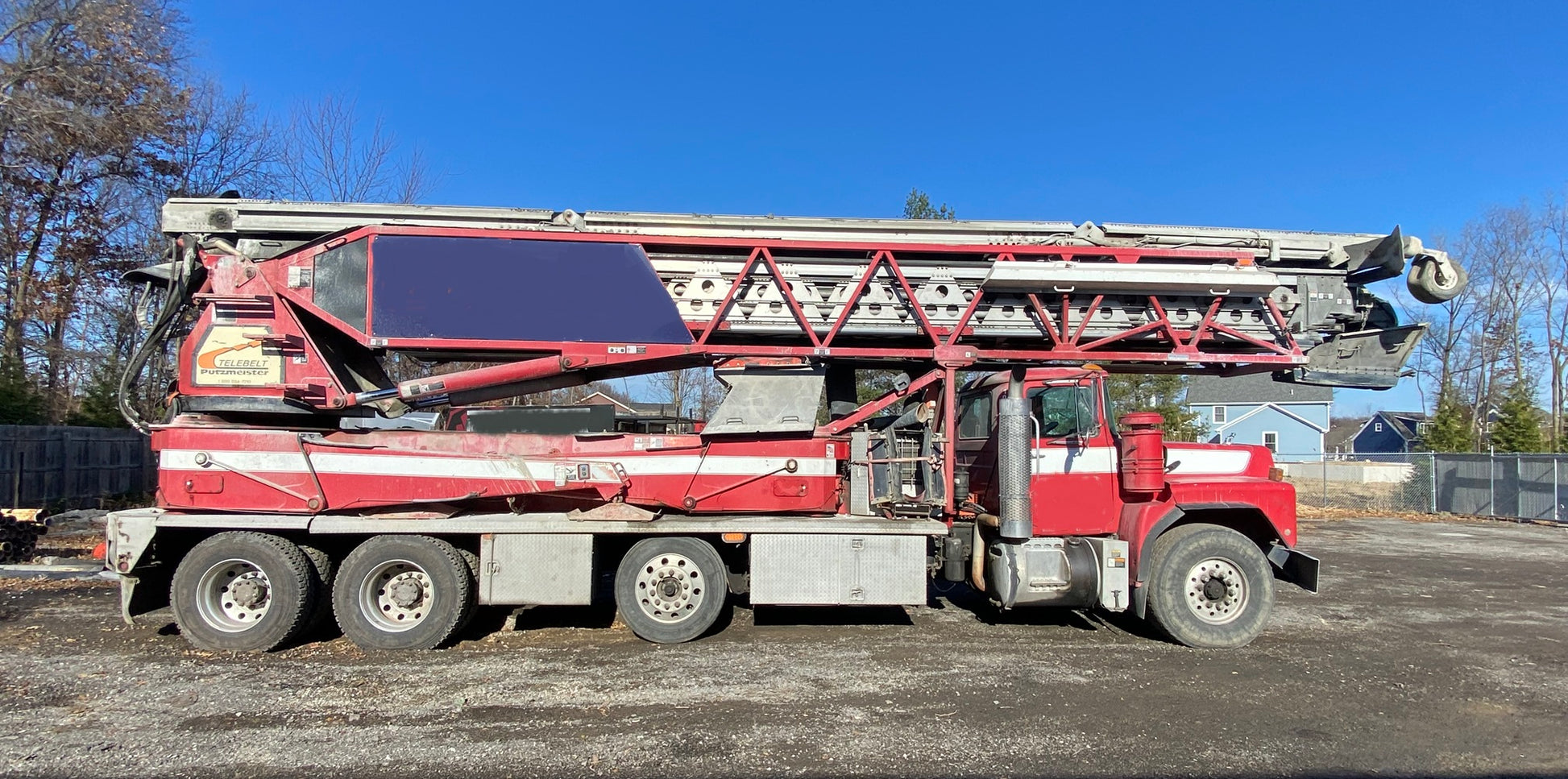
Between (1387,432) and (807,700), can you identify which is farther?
(1387,432)

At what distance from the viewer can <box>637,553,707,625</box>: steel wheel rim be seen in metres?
7.15

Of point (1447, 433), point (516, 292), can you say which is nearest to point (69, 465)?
point (516, 292)

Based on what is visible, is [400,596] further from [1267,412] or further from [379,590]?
[1267,412]

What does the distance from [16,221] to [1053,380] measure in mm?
22359

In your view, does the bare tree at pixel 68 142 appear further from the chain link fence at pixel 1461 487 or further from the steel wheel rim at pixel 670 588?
the chain link fence at pixel 1461 487

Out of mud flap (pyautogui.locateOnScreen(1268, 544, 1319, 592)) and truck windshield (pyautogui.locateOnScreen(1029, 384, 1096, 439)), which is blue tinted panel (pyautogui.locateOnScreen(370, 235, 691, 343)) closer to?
truck windshield (pyautogui.locateOnScreen(1029, 384, 1096, 439))

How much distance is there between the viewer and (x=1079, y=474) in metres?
7.50

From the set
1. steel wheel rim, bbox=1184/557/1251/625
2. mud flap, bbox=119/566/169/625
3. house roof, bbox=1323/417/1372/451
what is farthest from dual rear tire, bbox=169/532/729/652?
house roof, bbox=1323/417/1372/451

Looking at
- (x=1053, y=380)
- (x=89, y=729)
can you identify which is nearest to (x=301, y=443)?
(x=89, y=729)

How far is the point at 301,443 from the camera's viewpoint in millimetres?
7008

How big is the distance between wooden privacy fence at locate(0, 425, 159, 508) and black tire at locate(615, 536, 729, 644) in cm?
1296

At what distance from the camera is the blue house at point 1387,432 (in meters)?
52.5

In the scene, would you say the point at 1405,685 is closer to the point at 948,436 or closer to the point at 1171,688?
the point at 1171,688

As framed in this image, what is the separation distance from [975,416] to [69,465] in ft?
62.2
